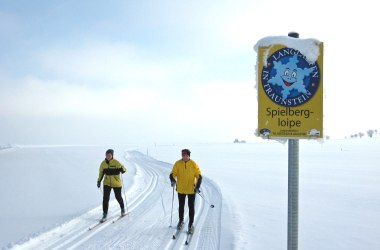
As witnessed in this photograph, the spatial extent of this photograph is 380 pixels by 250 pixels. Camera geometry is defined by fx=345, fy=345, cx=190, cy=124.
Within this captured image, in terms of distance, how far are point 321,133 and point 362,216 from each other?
626 cm

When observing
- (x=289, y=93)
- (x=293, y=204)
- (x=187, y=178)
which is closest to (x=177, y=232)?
(x=187, y=178)

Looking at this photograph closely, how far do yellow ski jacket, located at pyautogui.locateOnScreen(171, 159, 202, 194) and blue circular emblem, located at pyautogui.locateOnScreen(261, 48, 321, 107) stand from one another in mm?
4439

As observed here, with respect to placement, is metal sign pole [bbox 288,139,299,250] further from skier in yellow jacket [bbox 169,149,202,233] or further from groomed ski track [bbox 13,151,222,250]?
skier in yellow jacket [bbox 169,149,202,233]

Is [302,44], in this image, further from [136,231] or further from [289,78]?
[136,231]

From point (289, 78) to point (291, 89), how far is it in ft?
0.34

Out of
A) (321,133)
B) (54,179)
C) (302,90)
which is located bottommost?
(54,179)

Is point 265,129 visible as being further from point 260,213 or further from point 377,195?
point 377,195

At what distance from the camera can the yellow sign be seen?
3.07 m

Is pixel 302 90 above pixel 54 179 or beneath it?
above

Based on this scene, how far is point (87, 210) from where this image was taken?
9.47 metres

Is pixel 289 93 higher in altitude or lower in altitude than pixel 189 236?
higher

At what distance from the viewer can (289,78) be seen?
10.2 ft

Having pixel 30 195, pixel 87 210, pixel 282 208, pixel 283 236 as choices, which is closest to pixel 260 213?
pixel 282 208

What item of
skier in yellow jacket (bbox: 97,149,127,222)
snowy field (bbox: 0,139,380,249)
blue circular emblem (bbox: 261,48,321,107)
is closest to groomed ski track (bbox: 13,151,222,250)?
snowy field (bbox: 0,139,380,249)
